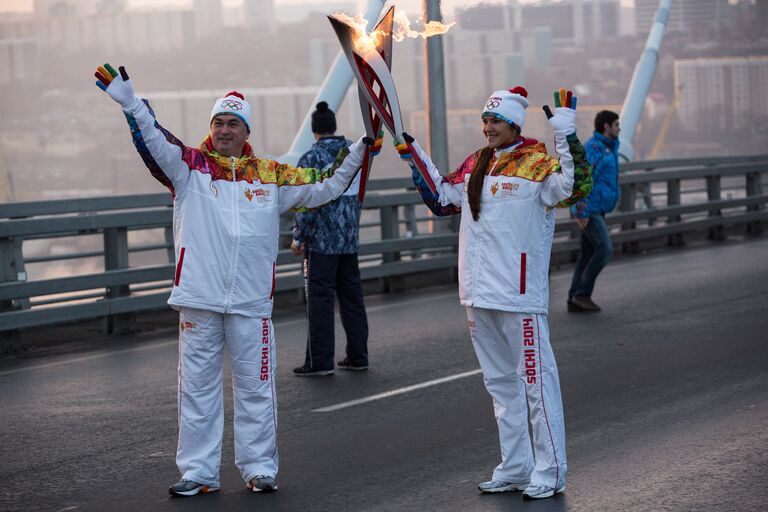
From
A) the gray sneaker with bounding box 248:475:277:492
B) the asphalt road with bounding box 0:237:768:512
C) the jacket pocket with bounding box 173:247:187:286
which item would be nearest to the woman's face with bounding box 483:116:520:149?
the jacket pocket with bounding box 173:247:187:286

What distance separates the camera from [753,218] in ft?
77.2

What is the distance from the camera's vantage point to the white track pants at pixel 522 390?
612cm

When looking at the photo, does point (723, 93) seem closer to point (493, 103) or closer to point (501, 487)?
point (493, 103)

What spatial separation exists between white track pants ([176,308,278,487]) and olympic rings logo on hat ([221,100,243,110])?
107 cm

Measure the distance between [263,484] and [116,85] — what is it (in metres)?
2.15

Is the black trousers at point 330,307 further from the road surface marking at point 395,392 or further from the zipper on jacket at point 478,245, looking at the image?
the zipper on jacket at point 478,245

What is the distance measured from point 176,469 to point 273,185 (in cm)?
176

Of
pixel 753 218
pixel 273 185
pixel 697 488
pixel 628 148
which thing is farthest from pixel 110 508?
pixel 628 148

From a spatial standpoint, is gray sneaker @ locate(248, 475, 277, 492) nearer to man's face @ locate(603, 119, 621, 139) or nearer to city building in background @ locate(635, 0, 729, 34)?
man's face @ locate(603, 119, 621, 139)

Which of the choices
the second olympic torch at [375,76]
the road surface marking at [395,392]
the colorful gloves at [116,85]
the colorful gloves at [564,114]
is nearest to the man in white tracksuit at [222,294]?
the colorful gloves at [116,85]

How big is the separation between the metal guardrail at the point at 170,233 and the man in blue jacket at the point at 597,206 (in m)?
3.24

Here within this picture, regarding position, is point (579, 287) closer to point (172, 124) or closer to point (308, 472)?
point (308, 472)

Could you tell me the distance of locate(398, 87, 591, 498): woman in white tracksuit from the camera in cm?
614

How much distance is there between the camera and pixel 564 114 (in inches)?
237
